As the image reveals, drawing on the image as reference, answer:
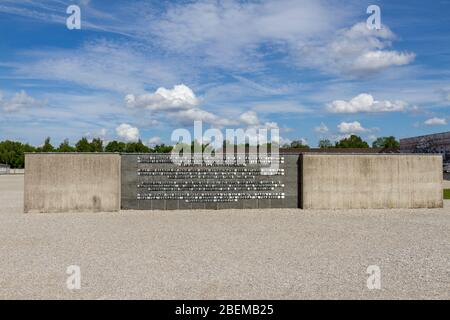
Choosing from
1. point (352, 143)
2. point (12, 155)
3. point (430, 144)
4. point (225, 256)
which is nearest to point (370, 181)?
point (225, 256)

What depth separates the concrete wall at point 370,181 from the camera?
18031 mm

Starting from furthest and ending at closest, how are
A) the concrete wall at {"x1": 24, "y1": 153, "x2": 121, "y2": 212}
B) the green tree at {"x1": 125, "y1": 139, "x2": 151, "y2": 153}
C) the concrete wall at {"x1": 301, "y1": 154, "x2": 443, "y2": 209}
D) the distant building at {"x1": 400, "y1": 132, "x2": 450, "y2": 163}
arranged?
the green tree at {"x1": 125, "y1": 139, "x2": 151, "y2": 153} < the distant building at {"x1": 400, "y1": 132, "x2": 450, "y2": 163} < the concrete wall at {"x1": 301, "y1": 154, "x2": 443, "y2": 209} < the concrete wall at {"x1": 24, "y1": 153, "x2": 121, "y2": 212}

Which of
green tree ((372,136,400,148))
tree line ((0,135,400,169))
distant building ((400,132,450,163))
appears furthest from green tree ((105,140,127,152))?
green tree ((372,136,400,148))

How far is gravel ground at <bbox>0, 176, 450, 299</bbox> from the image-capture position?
21.7ft

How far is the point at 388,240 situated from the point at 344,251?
1998 millimetres

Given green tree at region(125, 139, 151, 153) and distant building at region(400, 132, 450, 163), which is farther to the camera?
green tree at region(125, 139, 151, 153)

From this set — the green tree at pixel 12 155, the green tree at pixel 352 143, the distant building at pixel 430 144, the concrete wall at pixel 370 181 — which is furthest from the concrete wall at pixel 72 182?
the green tree at pixel 352 143

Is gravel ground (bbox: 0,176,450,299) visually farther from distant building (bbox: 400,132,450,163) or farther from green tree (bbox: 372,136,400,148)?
green tree (bbox: 372,136,400,148)

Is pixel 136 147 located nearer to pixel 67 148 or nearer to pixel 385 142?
pixel 67 148

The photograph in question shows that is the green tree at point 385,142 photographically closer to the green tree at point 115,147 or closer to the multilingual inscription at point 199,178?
the green tree at point 115,147

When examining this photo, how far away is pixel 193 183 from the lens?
17.5 meters

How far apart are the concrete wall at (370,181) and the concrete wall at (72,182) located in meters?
7.43

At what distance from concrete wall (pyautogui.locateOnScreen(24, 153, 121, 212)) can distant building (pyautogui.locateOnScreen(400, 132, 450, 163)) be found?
46.4m
